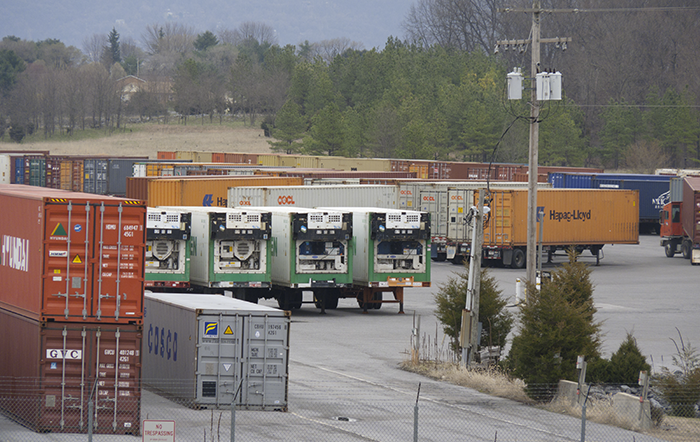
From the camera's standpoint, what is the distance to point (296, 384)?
2009 cm

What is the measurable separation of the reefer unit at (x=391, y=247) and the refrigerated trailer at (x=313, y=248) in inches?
30.4

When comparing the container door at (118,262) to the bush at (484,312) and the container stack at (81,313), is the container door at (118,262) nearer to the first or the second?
the container stack at (81,313)

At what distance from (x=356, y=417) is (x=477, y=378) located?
4940 mm

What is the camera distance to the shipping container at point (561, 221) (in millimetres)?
44688

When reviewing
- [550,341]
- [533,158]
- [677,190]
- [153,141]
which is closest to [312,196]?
[533,158]

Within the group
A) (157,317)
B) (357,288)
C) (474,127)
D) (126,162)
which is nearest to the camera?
(157,317)

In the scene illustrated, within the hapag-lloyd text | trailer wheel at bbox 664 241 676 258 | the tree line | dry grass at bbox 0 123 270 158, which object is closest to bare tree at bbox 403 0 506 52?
the tree line

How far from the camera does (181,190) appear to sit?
4419 centimetres

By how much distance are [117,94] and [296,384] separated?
13393 cm

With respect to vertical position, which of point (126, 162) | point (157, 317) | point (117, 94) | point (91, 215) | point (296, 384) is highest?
point (117, 94)

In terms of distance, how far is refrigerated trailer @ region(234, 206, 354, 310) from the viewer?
29781 mm

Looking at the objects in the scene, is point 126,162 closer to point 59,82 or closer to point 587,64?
point 587,64

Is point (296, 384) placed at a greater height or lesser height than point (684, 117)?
lesser

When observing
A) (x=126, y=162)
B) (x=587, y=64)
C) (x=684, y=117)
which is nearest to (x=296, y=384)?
(x=126, y=162)
